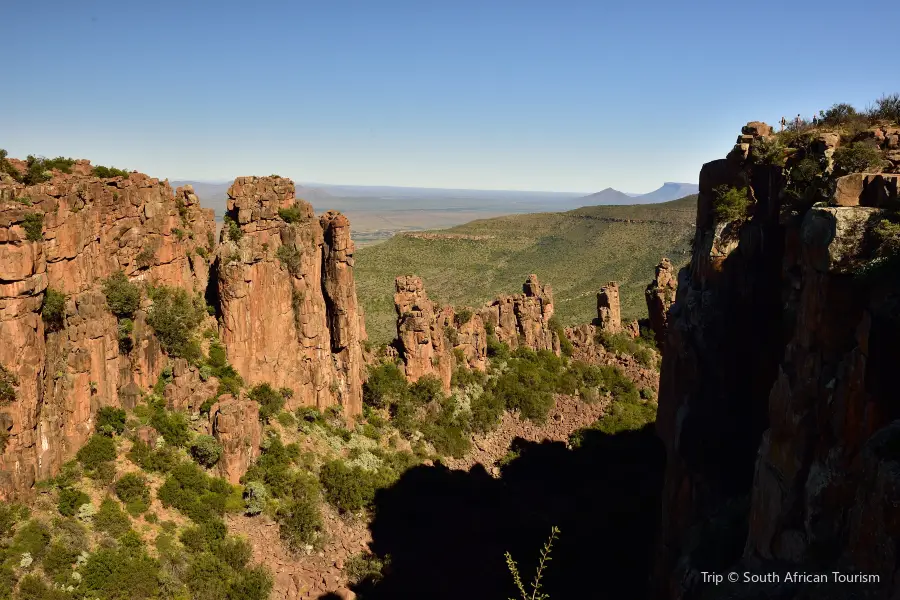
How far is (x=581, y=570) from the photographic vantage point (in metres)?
31.3

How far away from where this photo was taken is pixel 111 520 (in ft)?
86.7

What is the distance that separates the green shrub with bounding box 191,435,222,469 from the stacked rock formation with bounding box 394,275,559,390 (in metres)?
15.5

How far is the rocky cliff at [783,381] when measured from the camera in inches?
479

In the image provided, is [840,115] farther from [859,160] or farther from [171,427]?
[171,427]

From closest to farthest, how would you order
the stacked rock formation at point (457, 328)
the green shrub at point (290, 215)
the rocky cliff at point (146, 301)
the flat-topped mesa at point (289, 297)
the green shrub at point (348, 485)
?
the rocky cliff at point (146, 301)
the green shrub at point (348, 485)
the flat-topped mesa at point (289, 297)
the green shrub at point (290, 215)
the stacked rock formation at point (457, 328)

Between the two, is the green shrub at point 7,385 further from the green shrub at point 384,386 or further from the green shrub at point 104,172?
the green shrub at point 384,386

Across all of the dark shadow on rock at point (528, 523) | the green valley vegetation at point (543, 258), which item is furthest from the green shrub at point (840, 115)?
the green valley vegetation at point (543, 258)

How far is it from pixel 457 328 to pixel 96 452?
27047 mm

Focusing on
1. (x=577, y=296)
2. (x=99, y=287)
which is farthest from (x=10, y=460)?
(x=577, y=296)

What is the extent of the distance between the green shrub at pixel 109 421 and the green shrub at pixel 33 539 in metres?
5.43

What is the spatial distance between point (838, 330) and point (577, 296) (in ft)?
215

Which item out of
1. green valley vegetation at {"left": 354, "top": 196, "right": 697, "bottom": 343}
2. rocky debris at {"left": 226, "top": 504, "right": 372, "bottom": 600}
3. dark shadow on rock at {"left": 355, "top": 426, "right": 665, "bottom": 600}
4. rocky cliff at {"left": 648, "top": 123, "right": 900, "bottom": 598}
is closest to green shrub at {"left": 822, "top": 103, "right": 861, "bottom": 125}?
rocky cliff at {"left": 648, "top": 123, "right": 900, "bottom": 598}

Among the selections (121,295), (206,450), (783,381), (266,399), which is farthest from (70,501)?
(783,381)

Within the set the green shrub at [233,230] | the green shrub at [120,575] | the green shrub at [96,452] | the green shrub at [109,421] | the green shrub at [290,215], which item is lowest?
the green shrub at [120,575]
